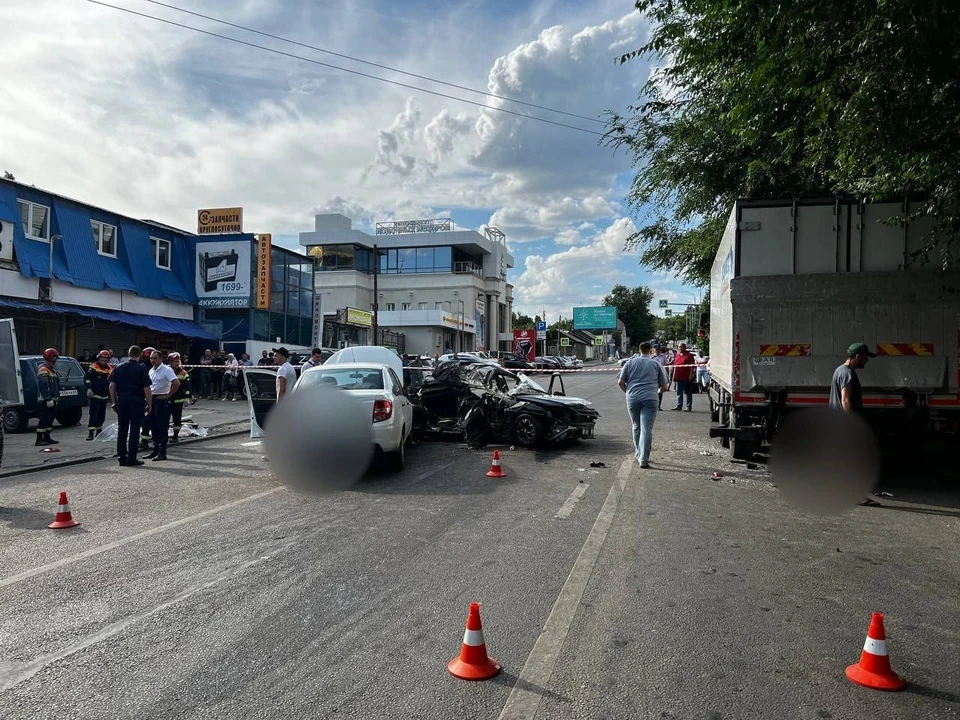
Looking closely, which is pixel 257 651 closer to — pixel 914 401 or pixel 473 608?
pixel 473 608

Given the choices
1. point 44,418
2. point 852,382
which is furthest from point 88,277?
point 852,382

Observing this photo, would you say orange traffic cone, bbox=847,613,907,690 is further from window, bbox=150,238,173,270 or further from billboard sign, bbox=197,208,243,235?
billboard sign, bbox=197,208,243,235

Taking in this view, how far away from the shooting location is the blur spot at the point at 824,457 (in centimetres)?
823

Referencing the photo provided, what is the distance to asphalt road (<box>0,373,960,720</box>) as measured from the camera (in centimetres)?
337

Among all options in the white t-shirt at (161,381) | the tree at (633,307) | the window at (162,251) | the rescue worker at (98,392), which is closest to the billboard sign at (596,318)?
the tree at (633,307)

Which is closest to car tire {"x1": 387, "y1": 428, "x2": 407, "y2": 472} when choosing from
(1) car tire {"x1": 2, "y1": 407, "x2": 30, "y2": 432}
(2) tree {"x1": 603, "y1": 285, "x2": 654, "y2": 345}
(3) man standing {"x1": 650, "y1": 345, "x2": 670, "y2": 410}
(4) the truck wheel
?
(3) man standing {"x1": 650, "y1": 345, "x2": 670, "y2": 410}

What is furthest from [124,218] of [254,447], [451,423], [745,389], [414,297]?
[414,297]

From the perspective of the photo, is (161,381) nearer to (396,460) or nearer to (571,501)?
(396,460)

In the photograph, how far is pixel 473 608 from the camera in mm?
3557

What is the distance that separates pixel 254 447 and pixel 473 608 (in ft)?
33.3

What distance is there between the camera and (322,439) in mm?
8719

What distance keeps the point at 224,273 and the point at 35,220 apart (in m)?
8.06

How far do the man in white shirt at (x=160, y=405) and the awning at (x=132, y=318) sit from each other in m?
12.2

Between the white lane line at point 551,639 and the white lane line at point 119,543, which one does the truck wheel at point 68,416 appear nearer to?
the white lane line at point 119,543
